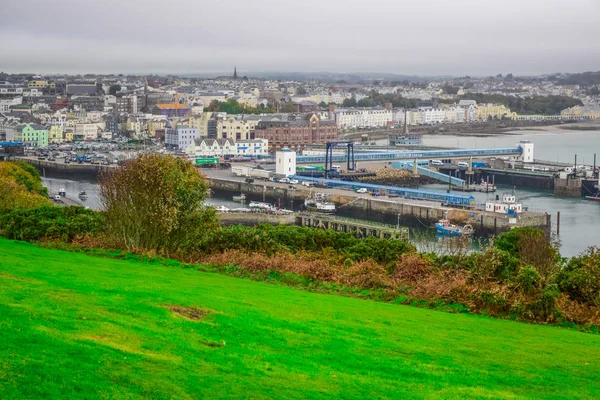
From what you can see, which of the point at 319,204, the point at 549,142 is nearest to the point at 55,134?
the point at 319,204

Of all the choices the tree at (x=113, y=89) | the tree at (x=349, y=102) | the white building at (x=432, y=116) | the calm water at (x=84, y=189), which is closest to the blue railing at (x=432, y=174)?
the calm water at (x=84, y=189)

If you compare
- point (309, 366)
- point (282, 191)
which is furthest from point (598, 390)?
point (282, 191)

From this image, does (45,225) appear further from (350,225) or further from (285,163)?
(285,163)

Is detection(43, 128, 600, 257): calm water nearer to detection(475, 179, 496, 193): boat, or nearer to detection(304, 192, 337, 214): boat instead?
detection(475, 179, 496, 193): boat

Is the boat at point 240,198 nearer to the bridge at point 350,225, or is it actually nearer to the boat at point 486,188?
the bridge at point 350,225

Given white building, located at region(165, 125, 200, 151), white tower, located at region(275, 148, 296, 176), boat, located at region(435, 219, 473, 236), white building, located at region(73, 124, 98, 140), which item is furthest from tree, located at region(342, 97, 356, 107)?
boat, located at region(435, 219, 473, 236)

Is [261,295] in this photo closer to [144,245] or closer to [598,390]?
[598,390]
